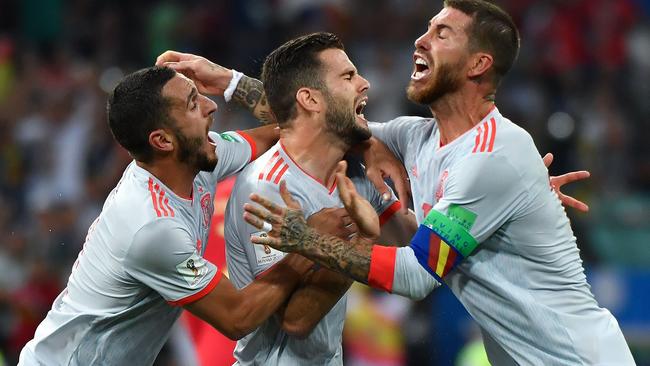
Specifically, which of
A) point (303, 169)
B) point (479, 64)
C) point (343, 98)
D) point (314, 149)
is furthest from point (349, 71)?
point (479, 64)

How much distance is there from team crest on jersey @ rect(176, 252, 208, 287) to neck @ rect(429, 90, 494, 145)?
3.91 feet

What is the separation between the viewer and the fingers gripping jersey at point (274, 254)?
16.5ft

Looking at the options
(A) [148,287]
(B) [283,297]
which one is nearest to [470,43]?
(B) [283,297]

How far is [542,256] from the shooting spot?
15.6 feet

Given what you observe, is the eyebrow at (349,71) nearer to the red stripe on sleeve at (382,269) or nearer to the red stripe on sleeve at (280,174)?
the red stripe on sleeve at (280,174)

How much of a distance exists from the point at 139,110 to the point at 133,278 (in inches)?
29.4

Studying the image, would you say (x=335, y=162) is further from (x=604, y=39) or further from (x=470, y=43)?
(x=604, y=39)

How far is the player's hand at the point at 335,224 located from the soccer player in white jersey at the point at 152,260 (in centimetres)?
18

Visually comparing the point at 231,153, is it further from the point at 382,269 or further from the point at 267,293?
the point at 382,269

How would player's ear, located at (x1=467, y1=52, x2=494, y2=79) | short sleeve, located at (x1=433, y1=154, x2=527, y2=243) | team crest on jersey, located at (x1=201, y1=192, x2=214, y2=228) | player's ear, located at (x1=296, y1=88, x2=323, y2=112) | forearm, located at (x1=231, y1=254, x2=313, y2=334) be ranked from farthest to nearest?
team crest on jersey, located at (x1=201, y1=192, x2=214, y2=228) < player's ear, located at (x1=296, y1=88, x2=323, y2=112) < player's ear, located at (x1=467, y1=52, x2=494, y2=79) < forearm, located at (x1=231, y1=254, x2=313, y2=334) < short sleeve, located at (x1=433, y1=154, x2=527, y2=243)

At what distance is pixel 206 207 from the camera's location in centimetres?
533

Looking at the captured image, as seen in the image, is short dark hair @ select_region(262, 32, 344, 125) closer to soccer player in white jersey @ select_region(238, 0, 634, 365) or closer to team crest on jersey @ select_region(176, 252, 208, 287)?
soccer player in white jersey @ select_region(238, 0, 634, 365)

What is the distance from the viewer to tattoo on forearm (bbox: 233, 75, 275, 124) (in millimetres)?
5773

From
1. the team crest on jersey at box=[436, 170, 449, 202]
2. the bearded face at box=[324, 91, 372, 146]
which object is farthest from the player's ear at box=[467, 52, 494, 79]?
the bearded face at box=[324, 91, 372, 146]
